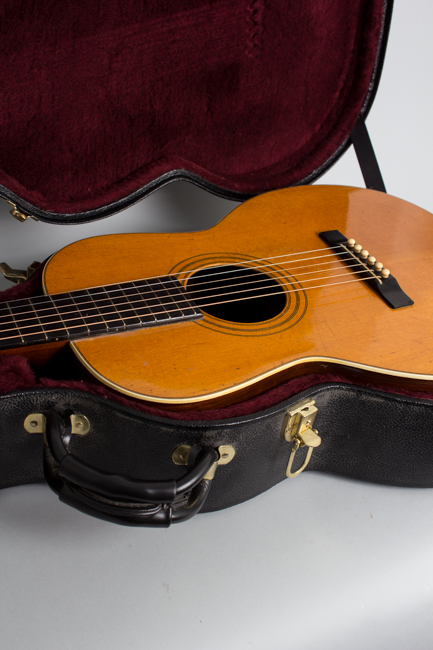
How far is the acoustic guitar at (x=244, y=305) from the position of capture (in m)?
0.85

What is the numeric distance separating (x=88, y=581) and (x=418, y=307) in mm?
762

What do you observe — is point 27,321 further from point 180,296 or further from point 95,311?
point 180,296

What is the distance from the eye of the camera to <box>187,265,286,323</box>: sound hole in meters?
1.06

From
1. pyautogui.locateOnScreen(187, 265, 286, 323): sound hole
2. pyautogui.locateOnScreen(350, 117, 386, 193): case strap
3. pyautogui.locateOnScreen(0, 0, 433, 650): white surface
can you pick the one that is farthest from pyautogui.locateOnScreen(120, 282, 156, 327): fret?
pyautogui.locateOnScreen(350, 117, 386, 193): case strap

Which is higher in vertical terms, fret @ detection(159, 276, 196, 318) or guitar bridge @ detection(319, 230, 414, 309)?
guitar bridge @ detection(319, 230, 414, 309)

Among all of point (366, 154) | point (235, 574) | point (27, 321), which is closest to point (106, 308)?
point (27, 321)

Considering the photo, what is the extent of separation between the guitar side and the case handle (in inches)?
4.1

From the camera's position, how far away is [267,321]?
0.98m

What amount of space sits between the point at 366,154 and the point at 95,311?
0.90 metres

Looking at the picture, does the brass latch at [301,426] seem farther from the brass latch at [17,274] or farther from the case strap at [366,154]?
the case strap at [366,154]

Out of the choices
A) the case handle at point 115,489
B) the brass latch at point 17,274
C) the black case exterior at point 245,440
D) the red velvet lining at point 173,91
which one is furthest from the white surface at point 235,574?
the red velvet lining at point 173,91

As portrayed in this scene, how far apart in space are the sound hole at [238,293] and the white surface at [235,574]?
1.14 feet

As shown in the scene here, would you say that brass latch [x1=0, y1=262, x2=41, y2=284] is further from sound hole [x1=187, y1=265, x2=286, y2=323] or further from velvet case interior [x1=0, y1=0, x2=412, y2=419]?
sound hole [x1=187, y1=265, x2=286, y2=323]

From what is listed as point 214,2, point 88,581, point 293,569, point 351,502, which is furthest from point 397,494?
point 214,2
